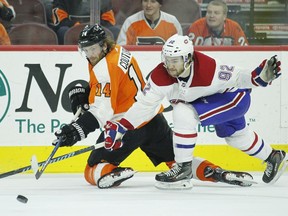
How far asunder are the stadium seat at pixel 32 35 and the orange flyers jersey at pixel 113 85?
50.8 inches

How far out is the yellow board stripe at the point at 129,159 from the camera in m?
5.79

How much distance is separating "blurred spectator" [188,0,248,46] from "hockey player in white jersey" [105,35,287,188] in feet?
4.76

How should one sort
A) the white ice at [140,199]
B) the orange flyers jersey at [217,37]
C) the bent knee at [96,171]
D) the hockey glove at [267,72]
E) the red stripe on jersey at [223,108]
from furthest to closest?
the orange flyers jersey at [217,37] < the bent knee at [96,171] < the red stripe on jersey at [223,108] < the hockey glove at [267,72] < the white ice at [140,199]

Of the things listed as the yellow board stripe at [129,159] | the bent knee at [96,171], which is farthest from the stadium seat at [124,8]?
the bent knee at [96,171]

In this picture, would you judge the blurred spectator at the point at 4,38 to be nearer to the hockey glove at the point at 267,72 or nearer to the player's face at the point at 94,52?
the player's face at the point at 94,52

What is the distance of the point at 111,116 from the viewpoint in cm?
476

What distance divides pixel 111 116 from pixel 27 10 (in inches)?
66.2

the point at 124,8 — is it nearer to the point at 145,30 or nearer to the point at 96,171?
the point at 145,30

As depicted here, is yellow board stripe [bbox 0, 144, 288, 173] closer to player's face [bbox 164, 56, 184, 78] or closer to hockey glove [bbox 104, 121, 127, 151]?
hockey glove [bbox 104, 121, 127, 151]

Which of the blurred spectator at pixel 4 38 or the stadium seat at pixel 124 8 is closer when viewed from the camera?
the blurred spectator at pixel 4 38

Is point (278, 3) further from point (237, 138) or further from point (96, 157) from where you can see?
point (96, 157)

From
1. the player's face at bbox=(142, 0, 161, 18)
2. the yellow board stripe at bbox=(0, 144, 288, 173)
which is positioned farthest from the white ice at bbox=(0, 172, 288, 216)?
the player's face at bbox=(142, 0, 161, 18)

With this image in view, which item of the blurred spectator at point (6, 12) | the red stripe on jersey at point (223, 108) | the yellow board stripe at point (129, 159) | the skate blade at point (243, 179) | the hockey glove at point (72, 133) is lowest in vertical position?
the yellow board stripe at point (129, 159)

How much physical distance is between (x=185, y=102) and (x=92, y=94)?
527mm
